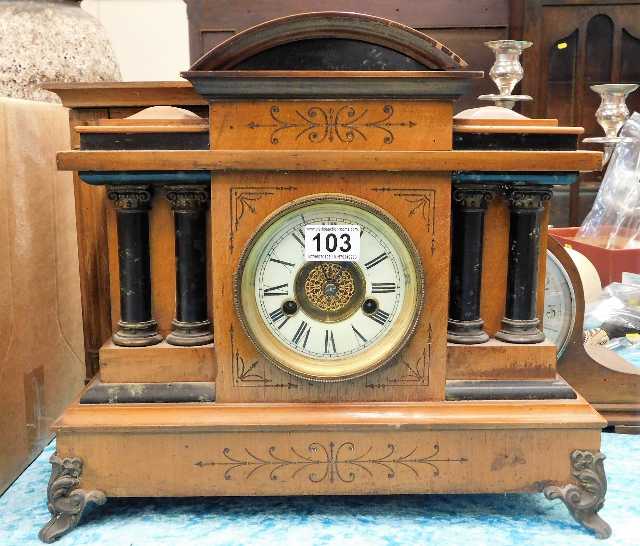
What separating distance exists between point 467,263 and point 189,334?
21.4 inches

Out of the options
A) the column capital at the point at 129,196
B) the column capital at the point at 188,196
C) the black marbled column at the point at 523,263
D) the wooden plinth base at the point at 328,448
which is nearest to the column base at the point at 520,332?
the black marbled column at the point at 523,263

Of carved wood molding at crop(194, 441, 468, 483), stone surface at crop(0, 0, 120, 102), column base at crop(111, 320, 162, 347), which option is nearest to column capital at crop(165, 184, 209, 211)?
column base at crop(111, 320, 162, 347)

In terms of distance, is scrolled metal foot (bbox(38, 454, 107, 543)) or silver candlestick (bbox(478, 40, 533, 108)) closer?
scrolled metal foot (bbox(38, 454, 107, 543))

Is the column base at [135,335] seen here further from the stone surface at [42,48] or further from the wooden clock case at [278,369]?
the stone surface at [42,48]

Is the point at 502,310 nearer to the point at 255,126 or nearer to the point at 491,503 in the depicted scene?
the point at 491,503

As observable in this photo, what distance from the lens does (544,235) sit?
141cm

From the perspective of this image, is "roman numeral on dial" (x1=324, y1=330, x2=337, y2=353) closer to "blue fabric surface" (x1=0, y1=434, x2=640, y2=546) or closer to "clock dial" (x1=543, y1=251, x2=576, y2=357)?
"blue fabric surface" (x1=0, y1=434, x2=640, y2=546)

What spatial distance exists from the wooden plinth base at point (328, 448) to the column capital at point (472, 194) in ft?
1.23

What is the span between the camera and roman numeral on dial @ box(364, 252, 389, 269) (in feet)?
4.42

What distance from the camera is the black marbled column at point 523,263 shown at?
136 cm

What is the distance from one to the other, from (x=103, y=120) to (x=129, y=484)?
77 centimetres

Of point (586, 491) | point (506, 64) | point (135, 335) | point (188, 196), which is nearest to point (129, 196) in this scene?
point (188, 196)

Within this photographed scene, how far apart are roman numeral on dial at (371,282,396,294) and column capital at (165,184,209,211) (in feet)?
1.15

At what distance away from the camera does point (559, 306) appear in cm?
171
